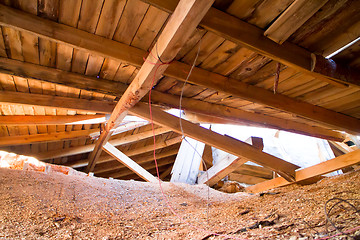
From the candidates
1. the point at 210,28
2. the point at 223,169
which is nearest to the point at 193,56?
the point at 210,28

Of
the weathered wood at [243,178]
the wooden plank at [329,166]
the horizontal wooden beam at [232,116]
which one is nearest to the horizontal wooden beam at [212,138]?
the wooden plank at [329,166]

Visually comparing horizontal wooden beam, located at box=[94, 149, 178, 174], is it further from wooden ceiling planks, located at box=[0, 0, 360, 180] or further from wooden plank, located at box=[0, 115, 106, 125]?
wooden ceiling planks, located at box=[0, 0, 360, 180]

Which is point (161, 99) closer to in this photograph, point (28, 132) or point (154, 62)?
point (154, 62)

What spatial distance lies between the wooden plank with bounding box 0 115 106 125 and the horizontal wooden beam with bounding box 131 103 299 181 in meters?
1.34

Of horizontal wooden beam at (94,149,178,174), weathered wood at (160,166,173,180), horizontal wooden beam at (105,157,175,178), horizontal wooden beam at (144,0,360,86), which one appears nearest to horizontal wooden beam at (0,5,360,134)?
horizontal wooden beam at (144,0,360,86)

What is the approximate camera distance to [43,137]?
3984 mm

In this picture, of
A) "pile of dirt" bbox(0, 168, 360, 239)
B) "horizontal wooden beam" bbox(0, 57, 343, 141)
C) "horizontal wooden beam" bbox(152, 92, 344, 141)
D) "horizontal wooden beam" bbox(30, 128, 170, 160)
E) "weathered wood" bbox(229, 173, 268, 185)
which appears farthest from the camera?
"horizontal wooden beam" bbox(30, 128, 170, 160)

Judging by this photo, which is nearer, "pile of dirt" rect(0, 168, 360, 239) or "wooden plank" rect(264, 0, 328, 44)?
"wooden plank" rect(264, 0, 328, 44)

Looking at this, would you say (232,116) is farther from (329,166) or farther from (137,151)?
(137,151)

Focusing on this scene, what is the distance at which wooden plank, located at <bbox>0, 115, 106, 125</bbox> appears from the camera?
3.17 meters

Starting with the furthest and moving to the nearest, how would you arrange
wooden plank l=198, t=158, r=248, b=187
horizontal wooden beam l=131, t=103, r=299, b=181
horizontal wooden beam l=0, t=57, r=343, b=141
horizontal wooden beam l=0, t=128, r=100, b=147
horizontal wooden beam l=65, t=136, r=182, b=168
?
A: horizontal wooden beam l=65, t=136, r=182, b=168, horizontal wooden beam l=0, t=128, r=100, b=147, wooden plank l=198, t=158, r=248, b=187, horizontal wooden beam l=131, t=103, r=299, b=181, horizontal wooden beam l=0, t=57, r=343, b=141

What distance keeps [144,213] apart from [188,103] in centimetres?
133

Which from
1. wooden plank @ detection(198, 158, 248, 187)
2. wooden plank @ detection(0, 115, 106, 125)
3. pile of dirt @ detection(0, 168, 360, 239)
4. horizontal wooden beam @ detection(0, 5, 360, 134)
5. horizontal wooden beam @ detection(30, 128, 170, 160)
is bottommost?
pile of dirt @ detection(0, 168, 360, 239)


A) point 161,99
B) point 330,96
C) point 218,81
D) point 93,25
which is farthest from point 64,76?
point 330,96
